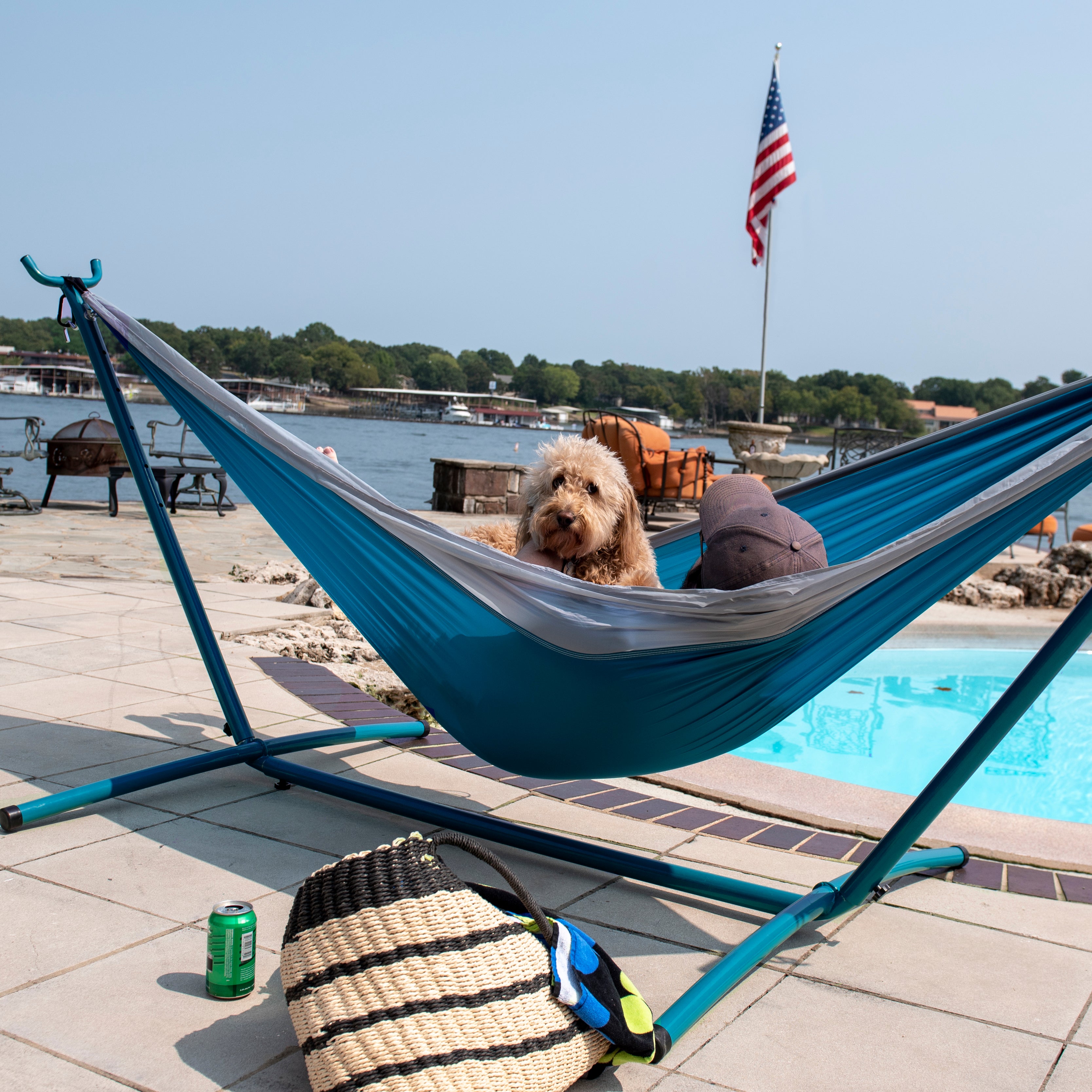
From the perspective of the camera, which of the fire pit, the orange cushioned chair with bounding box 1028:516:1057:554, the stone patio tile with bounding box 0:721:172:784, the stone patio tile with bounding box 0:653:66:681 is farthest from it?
the orange cushioned chair with bounding box 1028:516:1057:554

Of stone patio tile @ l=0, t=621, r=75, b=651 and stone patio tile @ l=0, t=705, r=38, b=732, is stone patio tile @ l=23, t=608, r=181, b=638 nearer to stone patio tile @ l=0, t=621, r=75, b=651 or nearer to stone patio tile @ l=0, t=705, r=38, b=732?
stone patio tile @ l=0, t=621, r=75, b=651

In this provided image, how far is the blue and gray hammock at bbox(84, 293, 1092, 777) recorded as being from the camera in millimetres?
1640

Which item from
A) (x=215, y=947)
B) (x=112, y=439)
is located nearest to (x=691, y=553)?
(x=215, y=947)

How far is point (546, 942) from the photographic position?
57.9 inches

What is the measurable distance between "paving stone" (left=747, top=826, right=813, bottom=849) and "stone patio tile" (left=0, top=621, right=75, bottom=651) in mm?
3050

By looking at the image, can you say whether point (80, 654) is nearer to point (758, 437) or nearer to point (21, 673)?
point (21, 673)

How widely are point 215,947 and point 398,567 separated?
29.9 inches

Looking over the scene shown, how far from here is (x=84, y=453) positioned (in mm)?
8586

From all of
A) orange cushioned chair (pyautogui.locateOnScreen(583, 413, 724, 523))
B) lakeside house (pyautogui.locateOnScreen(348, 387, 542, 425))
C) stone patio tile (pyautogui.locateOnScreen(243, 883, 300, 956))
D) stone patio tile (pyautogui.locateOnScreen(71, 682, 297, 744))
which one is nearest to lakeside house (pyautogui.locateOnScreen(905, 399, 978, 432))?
lakeside house (pyautogui.locateOnScreen(348, 387, 542, 425))

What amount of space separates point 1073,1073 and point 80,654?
365 centimetres

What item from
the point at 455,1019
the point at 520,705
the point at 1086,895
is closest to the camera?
the point at 455,1019

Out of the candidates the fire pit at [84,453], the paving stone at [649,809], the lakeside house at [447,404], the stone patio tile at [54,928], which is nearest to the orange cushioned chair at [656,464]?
the fire pit at [84,453]

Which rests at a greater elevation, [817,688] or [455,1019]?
[817,688]

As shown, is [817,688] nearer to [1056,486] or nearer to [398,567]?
[1056,486]
